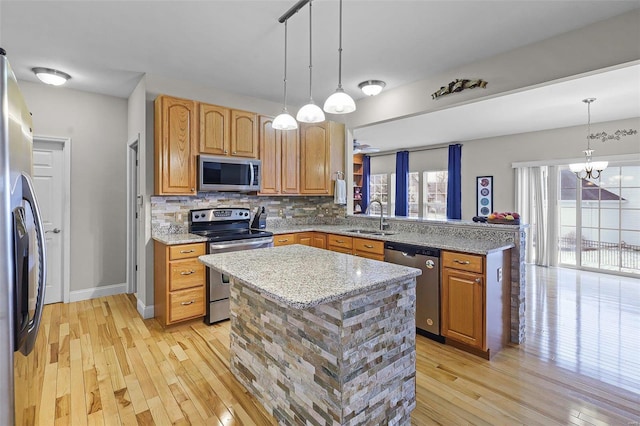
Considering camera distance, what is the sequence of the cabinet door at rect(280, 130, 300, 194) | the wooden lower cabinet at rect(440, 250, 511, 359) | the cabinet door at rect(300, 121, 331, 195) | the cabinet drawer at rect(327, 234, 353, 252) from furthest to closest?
the cabinet door at rect(300, 121, 331, 195)
the cabinet door at rect(280, 130, 300, 194)
the cabinet drawer at rect(327, 234, 353, 252)
the wooden lower cabinet at rect(440, 250, 511, 359)

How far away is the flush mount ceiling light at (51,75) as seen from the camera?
3.29 metres

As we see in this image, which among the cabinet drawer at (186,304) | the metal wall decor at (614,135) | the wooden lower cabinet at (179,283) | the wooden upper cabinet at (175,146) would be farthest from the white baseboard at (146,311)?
the metal wall decor at (614,135)

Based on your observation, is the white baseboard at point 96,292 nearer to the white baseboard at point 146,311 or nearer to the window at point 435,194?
the white baseboard at point 146,311

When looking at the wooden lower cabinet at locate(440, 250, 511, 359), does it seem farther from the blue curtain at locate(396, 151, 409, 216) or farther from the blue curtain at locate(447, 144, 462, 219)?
the blue curtain at locate(396, 151, 409, 216)

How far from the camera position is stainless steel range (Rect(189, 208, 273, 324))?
3.29 m

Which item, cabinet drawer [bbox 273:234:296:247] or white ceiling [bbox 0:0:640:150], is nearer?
white ceiling [bbox 0:0:640:150]

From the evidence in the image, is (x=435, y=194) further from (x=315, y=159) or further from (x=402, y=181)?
(x=315, y=159)

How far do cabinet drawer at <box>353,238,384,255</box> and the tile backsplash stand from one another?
3.88 feet

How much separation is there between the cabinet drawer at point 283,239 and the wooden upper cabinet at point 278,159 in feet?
2.01

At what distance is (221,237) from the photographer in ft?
11.0

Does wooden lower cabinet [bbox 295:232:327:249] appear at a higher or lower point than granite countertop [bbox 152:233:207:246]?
lower

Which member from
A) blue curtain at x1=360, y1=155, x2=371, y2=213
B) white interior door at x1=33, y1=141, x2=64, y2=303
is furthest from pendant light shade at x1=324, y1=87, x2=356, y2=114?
blue curtain at x1=360, y1=155, x2=371, y2=213

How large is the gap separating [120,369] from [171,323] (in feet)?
2.27

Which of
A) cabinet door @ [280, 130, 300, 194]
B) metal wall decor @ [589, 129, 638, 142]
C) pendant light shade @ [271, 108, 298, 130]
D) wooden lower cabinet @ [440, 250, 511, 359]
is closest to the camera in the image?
pendant light shade @ [271, 108, 298, 130]
